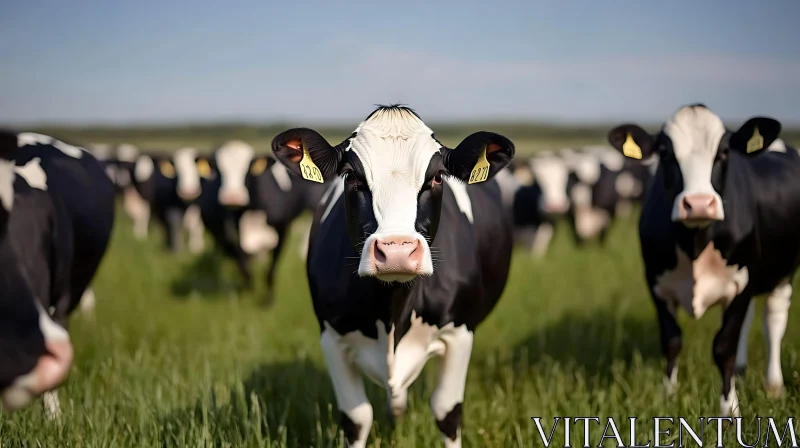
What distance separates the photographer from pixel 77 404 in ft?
12.9

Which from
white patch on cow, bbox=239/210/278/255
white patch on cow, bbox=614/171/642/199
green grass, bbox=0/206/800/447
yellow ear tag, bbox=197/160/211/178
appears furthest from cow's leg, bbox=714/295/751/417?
white patch on cow, bbox=614/171/642/199

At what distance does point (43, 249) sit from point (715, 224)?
386cm

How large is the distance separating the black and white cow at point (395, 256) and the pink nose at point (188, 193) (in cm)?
934

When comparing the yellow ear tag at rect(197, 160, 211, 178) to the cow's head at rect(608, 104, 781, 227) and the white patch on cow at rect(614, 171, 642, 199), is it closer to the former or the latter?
the cow's head at rect(608, 104, 781, 227)

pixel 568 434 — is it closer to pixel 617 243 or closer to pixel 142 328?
pixel 142 328

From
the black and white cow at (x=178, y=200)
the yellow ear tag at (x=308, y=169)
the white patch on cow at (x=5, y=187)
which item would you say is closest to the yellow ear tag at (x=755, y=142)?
the yellow ear tag at (x=308, y=169)

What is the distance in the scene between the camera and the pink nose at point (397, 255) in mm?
2543

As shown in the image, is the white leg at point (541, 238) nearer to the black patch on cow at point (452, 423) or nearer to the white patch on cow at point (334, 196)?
the white patch on cow at point (334, 196)

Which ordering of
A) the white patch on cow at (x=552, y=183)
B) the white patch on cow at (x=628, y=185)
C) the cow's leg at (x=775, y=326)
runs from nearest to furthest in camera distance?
the cow's leg at (x=775, y=326)
the white patch on cow at (x=552, y=183)
the white patch on cow at (x=628, y=185)

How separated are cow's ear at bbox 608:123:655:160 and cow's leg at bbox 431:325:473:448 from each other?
1.84 metres

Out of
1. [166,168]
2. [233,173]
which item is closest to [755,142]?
[233,173]

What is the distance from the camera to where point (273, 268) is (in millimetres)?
8016

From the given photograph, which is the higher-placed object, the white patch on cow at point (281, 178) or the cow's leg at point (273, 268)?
the white patch on cow at point (281, 178)

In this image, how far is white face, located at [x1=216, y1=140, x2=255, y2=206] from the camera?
27.6 feet
